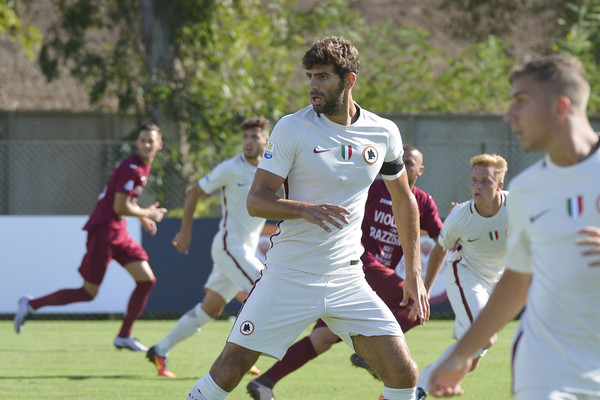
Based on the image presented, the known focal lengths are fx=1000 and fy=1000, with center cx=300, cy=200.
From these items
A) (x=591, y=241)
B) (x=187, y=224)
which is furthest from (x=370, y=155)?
(x=187, y=224)

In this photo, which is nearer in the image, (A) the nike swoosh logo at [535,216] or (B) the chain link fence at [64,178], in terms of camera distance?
(A) the nike swoosh logo at [535,216]

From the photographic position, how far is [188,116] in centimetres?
1806

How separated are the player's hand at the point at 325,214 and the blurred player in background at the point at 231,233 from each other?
4356 millimetres

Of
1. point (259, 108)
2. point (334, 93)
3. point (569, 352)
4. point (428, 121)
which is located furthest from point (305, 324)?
point (259, 108)

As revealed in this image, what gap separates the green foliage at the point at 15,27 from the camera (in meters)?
Answer: 19.5

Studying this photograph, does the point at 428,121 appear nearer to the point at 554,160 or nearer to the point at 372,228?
the point at 372,228

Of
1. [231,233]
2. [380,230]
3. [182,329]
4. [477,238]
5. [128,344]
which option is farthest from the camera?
[128,344]

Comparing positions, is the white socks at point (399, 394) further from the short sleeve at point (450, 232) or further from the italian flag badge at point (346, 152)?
the short sleeve at point (450, 232)

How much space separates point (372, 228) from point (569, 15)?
2391 centimetres

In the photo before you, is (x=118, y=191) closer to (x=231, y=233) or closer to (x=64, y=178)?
(x=231, y=233)

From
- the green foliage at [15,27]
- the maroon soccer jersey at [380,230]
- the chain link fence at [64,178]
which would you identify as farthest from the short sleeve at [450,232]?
the green foliage at [15,27]

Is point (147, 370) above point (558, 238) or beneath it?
beneath

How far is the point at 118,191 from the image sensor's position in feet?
33.5

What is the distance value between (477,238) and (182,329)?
2948 mm
